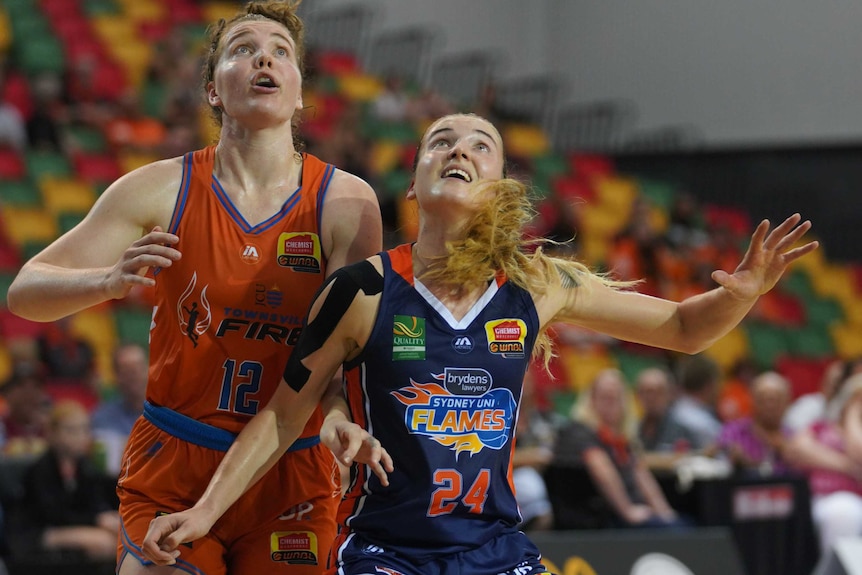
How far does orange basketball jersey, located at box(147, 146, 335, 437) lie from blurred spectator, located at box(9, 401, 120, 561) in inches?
112

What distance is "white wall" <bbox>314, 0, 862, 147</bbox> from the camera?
17500 millimetres

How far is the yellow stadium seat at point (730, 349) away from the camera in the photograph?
1425cm

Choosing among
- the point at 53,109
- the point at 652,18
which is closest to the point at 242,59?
the point at 53,109

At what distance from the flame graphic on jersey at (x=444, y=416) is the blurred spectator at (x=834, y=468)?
5282 mm

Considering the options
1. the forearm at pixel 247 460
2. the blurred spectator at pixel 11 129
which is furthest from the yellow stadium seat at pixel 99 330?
the forearm at pixel 247 460

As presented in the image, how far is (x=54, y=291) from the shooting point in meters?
3.21

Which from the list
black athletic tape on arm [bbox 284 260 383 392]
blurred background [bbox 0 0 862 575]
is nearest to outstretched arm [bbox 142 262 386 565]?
black athletic tape on arm [bbox 284 260 383 392]

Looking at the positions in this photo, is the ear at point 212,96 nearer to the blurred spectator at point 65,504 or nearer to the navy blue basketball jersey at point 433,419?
the navy blue basketball jersey at point 433,419

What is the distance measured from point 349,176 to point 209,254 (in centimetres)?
50

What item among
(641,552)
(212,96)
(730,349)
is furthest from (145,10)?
(212,96)

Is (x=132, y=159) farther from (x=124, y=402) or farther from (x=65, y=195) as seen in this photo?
A: (x=124, y=402)

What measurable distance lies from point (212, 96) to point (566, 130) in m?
15.9

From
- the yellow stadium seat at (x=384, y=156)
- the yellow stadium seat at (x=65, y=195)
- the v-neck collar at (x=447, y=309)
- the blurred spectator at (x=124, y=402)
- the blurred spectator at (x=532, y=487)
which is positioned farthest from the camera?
the yellow stadium seat at (x=384, y=156)

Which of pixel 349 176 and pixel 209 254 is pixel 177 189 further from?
pixel 349 176
